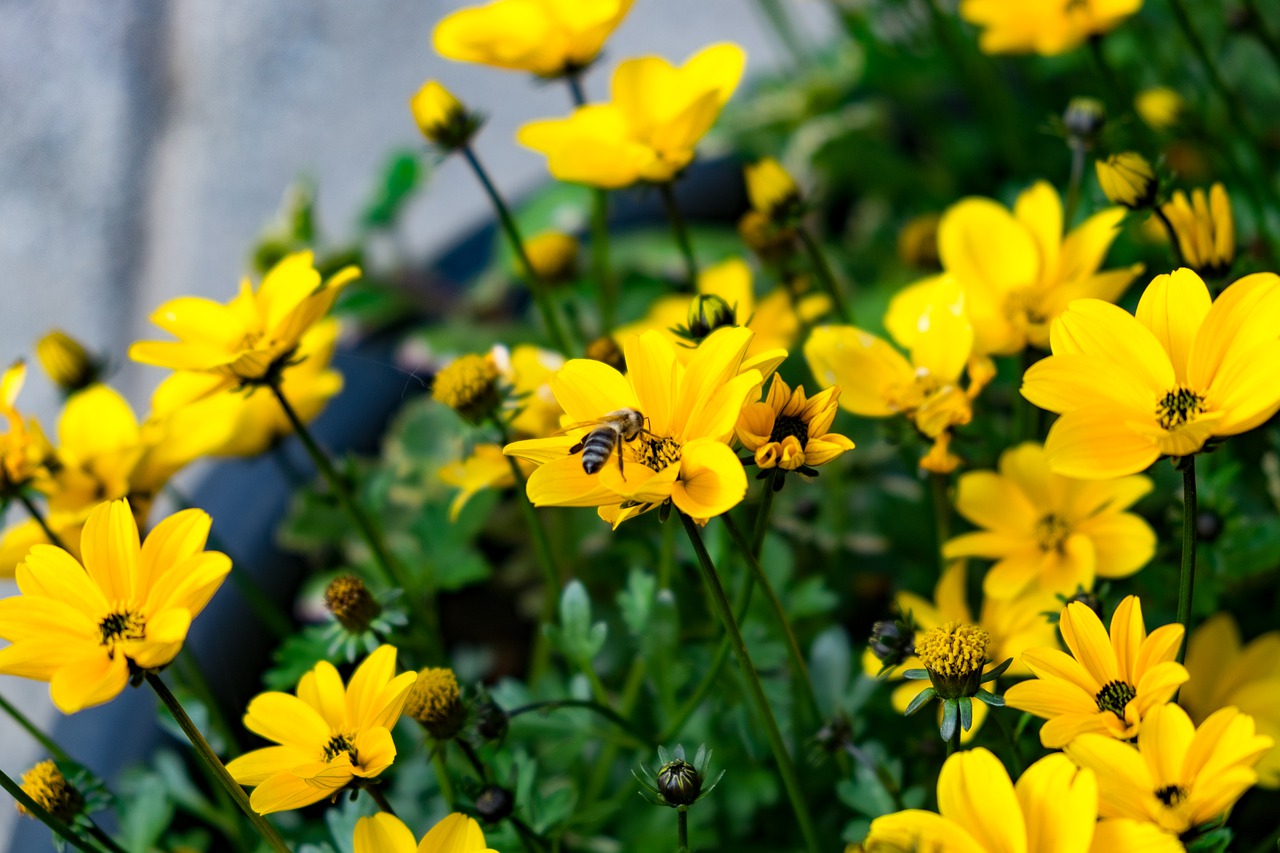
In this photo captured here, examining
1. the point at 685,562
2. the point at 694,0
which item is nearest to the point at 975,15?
the point at 685,562

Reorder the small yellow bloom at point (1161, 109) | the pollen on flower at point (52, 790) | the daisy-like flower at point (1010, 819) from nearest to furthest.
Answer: the daisy-like flower at point (1010, 819), the pollen on flower at point (52, 790), the small yellow bloom at point (1161, 109)

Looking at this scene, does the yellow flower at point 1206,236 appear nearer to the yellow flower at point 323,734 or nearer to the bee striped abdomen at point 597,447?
the bee striped abdomen at point 597,447

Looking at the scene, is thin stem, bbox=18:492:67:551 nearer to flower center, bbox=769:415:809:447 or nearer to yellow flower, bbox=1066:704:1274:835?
flower center, bbox=769:415:809:447

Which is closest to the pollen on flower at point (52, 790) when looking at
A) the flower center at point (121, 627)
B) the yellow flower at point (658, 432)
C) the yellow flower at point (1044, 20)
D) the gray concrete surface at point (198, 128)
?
the flower center at point (121, 627)

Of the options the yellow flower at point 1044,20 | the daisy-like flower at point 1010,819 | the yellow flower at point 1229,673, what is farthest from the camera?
the yellow flower at point 1044,20

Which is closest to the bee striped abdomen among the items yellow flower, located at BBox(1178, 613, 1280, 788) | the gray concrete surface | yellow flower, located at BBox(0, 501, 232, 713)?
yellow flower, located at BBox(0, 501, 232, 713)

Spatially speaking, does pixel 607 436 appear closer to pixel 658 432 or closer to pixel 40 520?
pixel 658 432
